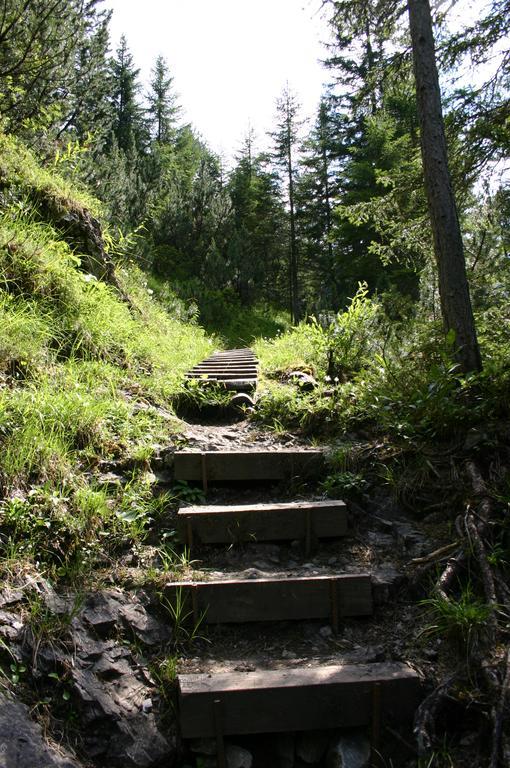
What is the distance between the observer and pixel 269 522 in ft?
12.0

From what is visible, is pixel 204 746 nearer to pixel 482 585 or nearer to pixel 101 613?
pixel 101 613

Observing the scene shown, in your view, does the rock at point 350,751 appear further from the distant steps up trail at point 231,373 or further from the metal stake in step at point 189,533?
the distant steps up trail at point 231,373

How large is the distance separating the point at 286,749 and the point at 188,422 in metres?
3.36

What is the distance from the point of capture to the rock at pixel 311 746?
99.2 inches

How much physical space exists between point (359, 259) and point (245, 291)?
4.62 metres

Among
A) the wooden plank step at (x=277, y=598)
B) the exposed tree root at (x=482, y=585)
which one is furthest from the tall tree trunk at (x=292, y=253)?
the wooden plank step at (x=277, y=598)

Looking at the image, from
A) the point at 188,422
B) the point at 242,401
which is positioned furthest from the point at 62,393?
the point at 242,401

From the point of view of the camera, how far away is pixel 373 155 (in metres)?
21.0

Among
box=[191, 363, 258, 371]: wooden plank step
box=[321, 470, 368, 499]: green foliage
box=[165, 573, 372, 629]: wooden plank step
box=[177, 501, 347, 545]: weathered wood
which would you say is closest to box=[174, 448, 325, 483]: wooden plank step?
box=[321, 470, 368, 499]: green foliage

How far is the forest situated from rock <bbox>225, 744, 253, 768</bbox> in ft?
0.06

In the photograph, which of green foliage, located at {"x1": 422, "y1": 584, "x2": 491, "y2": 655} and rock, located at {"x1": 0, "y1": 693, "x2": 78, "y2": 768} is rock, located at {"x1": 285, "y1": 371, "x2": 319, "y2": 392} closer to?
green foliage, located at {"x1": 422, "y1": 584, "x2": 491, "y2": 655}

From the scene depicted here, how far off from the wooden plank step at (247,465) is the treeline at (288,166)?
3.44 meters

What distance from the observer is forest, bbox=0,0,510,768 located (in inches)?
96.9

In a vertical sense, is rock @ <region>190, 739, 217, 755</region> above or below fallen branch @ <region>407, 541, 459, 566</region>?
below
